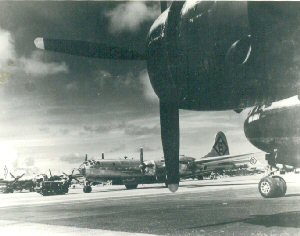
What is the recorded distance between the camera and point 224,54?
23.2 feet

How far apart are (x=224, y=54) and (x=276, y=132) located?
10.3 meters

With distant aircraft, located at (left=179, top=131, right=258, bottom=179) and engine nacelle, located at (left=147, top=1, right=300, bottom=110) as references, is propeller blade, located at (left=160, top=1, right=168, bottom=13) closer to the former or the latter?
engine nacelle, located at (left=147, top=1, right=300, bottom=110)

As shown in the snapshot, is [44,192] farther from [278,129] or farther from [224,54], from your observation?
[224,54]

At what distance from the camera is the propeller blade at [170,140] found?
31.7 ft

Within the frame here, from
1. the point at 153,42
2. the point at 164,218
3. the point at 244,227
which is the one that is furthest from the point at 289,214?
the point at 153,42

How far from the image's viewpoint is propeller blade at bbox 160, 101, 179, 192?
31.7 feet

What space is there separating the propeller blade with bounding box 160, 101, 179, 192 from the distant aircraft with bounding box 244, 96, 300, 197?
739cm

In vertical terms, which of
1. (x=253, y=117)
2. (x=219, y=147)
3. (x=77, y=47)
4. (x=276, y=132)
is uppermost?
(x=219, y=147)

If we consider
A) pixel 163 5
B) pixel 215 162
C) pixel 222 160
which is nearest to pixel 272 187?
pixel 163 5

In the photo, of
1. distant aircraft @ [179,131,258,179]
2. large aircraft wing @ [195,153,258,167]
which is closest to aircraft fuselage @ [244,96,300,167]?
distant aircraft @ [179,131,258,179]

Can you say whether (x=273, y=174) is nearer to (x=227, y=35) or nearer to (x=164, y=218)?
(x=164, y=218)

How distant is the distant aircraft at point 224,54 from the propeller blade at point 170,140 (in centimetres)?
80

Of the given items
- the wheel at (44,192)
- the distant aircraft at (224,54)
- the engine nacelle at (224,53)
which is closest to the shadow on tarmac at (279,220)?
the distant aircraft at (224,54)

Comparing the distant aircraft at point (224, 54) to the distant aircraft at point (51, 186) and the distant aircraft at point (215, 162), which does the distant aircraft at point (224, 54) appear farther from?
the distant aircraft at point (215, 162)
